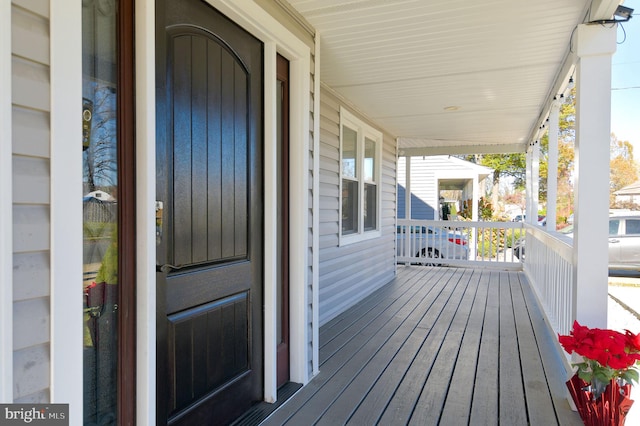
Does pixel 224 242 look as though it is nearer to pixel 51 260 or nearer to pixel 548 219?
pixel 51 260

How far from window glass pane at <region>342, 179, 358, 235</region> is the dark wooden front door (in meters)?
2.44

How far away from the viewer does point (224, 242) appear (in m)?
2.05

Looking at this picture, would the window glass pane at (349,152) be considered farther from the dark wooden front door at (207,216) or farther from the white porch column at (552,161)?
the dark wooden front door at (207,216)

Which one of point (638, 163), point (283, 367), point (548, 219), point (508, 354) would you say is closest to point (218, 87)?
point (283, 367)

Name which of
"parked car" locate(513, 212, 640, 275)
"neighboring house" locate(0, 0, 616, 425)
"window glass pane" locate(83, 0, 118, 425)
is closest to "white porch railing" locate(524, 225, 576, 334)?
"neighboring house" locate(0, 0, 616, 425)

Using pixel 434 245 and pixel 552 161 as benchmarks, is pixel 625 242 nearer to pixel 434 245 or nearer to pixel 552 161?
pixel 434 245

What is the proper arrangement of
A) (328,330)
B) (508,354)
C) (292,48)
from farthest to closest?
(328,330)
(508,354)
(292,48)

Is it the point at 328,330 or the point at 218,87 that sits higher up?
the point at 218,87

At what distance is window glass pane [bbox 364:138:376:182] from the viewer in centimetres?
554

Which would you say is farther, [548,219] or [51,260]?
[548,219]

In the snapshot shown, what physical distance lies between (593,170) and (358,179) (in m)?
2.98

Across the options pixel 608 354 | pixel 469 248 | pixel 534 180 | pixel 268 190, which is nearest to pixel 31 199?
pixel 268 190

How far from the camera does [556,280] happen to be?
3701mm

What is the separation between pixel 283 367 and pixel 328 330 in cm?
129
